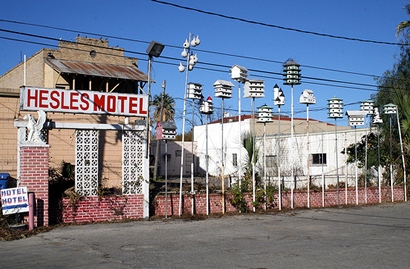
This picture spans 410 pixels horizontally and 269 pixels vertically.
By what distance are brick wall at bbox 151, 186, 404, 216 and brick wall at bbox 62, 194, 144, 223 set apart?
2.88 feet

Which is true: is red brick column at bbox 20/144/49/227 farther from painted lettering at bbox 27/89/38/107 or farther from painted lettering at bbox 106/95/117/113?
painted lettering at bbox 106/95/117/113

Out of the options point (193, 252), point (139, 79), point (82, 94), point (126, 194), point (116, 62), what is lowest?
point (193, 252)

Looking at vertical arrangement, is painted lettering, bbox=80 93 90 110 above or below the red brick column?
above

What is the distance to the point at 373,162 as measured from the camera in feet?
78.8

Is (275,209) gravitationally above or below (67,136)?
below

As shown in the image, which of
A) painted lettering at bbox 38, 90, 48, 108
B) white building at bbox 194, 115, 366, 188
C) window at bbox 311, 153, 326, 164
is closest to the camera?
painted lettering at bbox 38, 90, 48, 108

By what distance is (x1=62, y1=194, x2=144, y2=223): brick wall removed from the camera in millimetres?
15305

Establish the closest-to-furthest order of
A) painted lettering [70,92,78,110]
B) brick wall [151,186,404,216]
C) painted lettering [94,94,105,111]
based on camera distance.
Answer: painted lettering [70,92,78,110], painted lettering [94,94,105,111], brick wall [151,186,404,216]

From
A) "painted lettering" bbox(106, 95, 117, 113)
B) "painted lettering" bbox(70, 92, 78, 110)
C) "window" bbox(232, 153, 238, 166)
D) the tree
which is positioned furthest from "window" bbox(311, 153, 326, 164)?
"painted lettering" bbox(70, 92, 78, 110)

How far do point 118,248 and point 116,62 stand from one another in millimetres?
25704

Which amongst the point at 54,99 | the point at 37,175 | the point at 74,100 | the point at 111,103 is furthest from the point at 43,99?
the point at 37,175

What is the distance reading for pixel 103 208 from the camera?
15.8 meters

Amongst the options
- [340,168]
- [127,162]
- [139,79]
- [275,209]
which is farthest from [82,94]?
[340,168]

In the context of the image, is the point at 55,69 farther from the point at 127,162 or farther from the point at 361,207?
the point at 361,207
